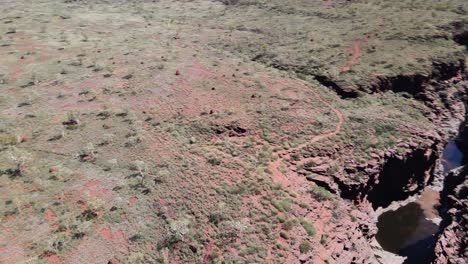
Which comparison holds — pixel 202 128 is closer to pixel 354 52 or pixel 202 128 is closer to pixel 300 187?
pixel 300 187

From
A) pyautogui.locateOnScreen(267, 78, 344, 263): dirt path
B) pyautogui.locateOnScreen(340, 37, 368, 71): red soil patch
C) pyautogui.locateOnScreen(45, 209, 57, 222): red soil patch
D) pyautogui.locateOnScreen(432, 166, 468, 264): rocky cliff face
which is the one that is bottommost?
pyautogui.locateOnScreen(432, 166, 468, 264): rocky cliff face

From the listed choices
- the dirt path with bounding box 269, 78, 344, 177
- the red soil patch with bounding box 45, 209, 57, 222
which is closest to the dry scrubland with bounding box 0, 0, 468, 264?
the red soil patch with bounding box 45, 209, 57, 222

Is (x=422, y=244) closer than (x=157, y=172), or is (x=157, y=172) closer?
(x=157, y=172)

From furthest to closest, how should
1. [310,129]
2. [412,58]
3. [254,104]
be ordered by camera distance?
[412,58] → [254,104] → [310,129]

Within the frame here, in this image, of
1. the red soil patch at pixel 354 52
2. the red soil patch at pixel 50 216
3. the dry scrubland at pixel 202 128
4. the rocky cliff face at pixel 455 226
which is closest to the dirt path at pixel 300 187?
the dry scrubland at pixel 202 128

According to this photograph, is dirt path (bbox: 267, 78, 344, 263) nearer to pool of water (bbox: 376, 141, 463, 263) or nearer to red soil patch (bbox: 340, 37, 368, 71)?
pool of water (bbox: 376, 141, 463, 263)

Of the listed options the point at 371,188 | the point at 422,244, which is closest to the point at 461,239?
the point at 422,244

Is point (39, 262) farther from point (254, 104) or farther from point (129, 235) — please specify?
point (254, 104)

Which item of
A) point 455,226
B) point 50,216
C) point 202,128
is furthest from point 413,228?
point 50,216
